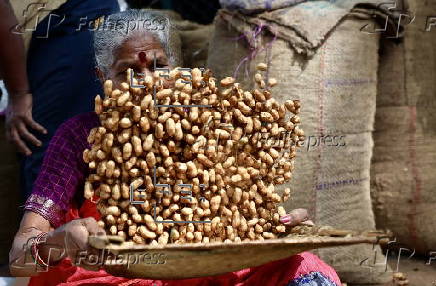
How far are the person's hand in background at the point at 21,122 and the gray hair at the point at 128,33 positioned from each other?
0.70 m

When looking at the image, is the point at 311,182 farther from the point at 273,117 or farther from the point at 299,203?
the point at 273,117

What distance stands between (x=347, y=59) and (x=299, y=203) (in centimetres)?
64

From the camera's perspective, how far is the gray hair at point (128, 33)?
194 centimetres

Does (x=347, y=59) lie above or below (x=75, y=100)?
above

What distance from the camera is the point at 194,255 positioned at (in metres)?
1.50

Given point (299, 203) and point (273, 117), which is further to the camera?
point (299, 203)

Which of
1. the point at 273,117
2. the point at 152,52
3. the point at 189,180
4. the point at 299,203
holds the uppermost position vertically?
the point at 152,52

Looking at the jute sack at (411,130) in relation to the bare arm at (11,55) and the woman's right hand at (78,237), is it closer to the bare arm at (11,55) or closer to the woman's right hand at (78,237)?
the bare arm at (11,55)

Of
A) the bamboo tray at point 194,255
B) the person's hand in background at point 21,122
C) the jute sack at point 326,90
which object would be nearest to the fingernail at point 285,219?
the bamboo tray at point 194,255

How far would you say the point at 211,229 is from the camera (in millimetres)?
1699

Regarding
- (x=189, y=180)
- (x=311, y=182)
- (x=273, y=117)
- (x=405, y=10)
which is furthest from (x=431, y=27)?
(x=189, y=180)

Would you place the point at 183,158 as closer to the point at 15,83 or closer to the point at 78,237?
the point at 78,237

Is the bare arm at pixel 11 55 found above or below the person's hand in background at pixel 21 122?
above

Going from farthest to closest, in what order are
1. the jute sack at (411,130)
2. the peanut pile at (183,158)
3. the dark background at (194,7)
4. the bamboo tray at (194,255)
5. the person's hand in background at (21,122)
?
the dark background at (194,7)
the jute sack at (411,130)
the person's hand in background at (21,122)
the peanut pile at (183,158)
the bamboo tray at (194,255)
